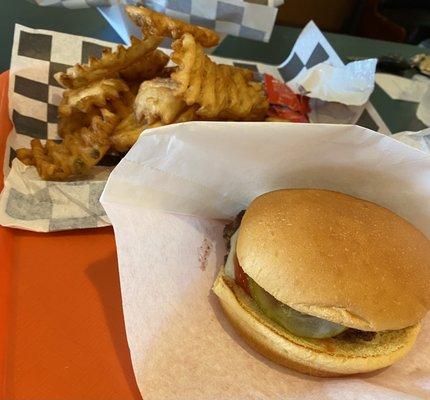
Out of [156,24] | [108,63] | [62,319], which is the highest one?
[156,24]

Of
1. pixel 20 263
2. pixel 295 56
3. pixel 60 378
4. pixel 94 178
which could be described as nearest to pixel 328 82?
pixel 295 56

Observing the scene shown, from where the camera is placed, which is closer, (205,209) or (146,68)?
(205,209)

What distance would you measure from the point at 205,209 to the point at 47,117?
2.10 ft

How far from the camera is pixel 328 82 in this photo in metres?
1.80

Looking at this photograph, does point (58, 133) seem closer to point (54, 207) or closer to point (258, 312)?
point (54, 207)

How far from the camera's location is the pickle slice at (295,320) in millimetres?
1015

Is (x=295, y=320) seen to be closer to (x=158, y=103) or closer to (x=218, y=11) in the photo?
(x=158, y=103)

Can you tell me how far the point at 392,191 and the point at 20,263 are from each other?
0.91 m

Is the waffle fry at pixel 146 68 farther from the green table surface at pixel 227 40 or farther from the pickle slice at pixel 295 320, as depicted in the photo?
the pickle slice at pixel 295 320

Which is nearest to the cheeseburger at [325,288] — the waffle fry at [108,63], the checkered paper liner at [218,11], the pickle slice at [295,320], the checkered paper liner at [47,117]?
the pickle slice at [295,320]

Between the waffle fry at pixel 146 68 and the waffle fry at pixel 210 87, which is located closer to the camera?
the waffle fry at pixel 210 87

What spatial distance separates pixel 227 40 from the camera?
90.5 inches

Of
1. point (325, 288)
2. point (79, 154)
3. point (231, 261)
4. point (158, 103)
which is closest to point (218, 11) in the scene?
point (158, 103)

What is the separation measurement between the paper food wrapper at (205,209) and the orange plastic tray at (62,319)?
91 mm
